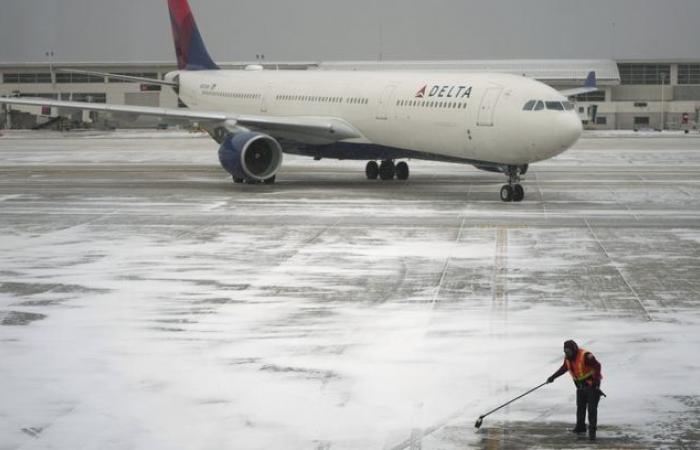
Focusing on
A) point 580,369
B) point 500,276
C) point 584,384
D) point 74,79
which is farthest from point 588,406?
point 74,79

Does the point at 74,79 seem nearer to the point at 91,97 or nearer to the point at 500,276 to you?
the point at 91,97

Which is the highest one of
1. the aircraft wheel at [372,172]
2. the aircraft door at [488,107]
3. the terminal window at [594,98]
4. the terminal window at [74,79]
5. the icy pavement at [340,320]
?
the terminal window at [74,79]

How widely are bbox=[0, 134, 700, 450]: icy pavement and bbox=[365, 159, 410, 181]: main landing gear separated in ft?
21.7

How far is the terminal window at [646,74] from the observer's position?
12794 cm

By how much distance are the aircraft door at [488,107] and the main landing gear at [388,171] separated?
789 cm

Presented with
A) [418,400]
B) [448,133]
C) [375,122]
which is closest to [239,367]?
[418,400]

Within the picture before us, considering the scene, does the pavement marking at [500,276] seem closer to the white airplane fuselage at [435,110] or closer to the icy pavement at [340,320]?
the icy pavement at [340,320]

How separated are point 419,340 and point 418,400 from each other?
2.67 metres

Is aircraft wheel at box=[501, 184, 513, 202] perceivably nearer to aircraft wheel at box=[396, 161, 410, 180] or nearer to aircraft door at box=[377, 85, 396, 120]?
aircraft door at box=[377, 85, 396, 120]

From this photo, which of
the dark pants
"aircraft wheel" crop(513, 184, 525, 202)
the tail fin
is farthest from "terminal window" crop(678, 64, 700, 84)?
the dark pants

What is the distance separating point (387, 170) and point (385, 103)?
4.46 meters

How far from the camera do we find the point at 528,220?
1056 inches

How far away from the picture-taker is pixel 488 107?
102 ft

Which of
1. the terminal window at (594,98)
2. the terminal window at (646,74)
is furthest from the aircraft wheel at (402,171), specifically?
the terminal window at (646,74)
